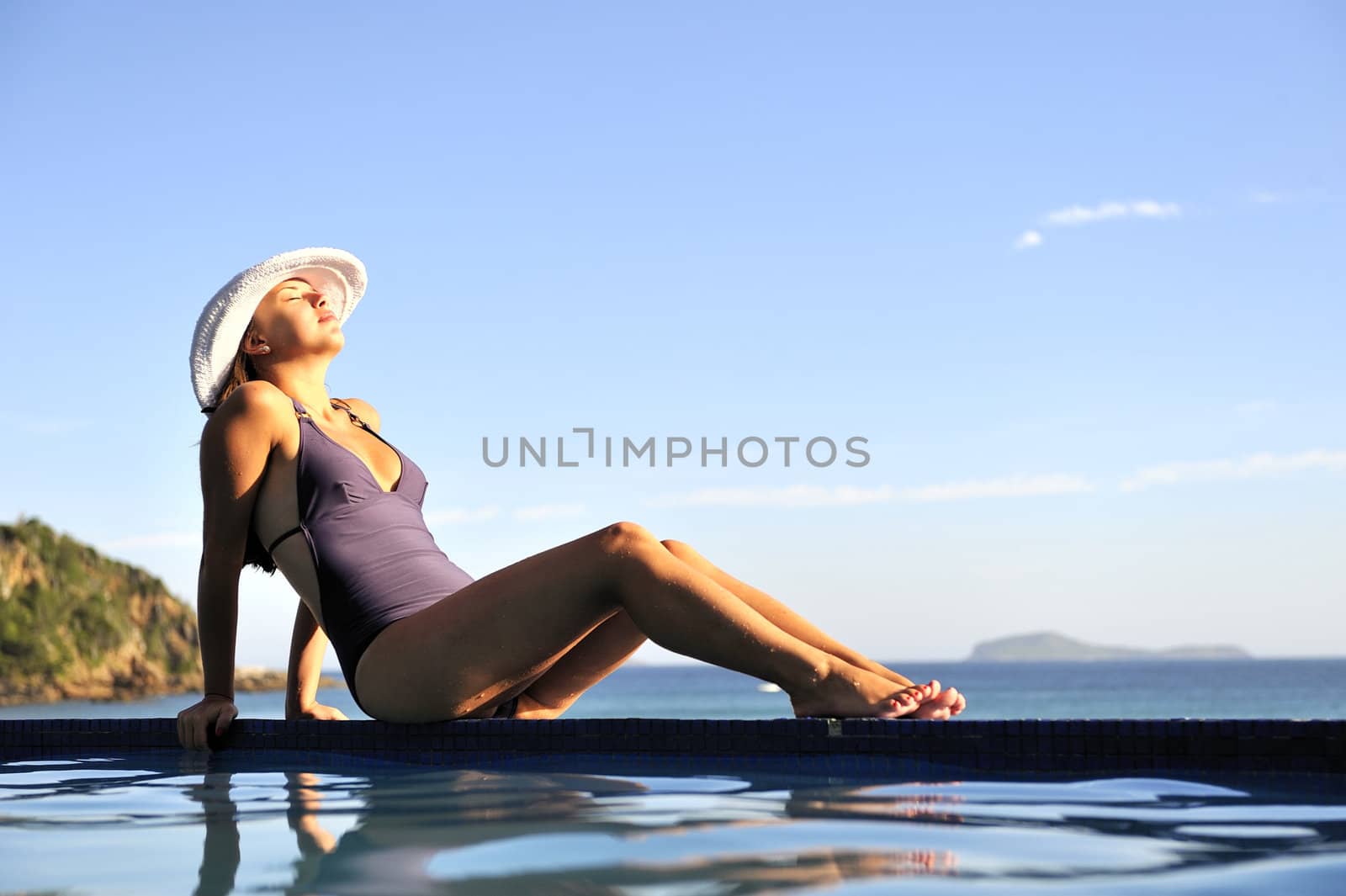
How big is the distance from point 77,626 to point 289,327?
2971 inches

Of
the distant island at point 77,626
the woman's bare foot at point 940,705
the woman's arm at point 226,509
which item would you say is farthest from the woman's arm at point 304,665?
the distant island at point 77,626

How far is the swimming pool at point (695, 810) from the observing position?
2.05 m

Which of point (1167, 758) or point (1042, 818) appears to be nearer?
point (1042, 818)

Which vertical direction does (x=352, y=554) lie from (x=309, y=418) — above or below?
below

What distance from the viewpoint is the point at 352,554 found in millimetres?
3936

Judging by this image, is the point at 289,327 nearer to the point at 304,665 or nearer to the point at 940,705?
the point at 304,665

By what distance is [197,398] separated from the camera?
443 cm

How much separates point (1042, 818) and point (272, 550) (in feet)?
8.52

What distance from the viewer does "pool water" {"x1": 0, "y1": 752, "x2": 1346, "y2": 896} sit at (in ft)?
6.57

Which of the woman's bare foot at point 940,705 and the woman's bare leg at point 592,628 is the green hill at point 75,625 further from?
the woman's bare foot at point 940,705

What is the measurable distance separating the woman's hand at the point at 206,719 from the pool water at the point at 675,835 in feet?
1.91

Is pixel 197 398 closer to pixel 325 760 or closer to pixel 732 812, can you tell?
pixel 325 760

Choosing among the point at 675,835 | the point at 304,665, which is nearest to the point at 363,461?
the point at 304,665

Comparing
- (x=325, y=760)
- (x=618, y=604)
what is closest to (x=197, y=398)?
(x=325, y=760)
